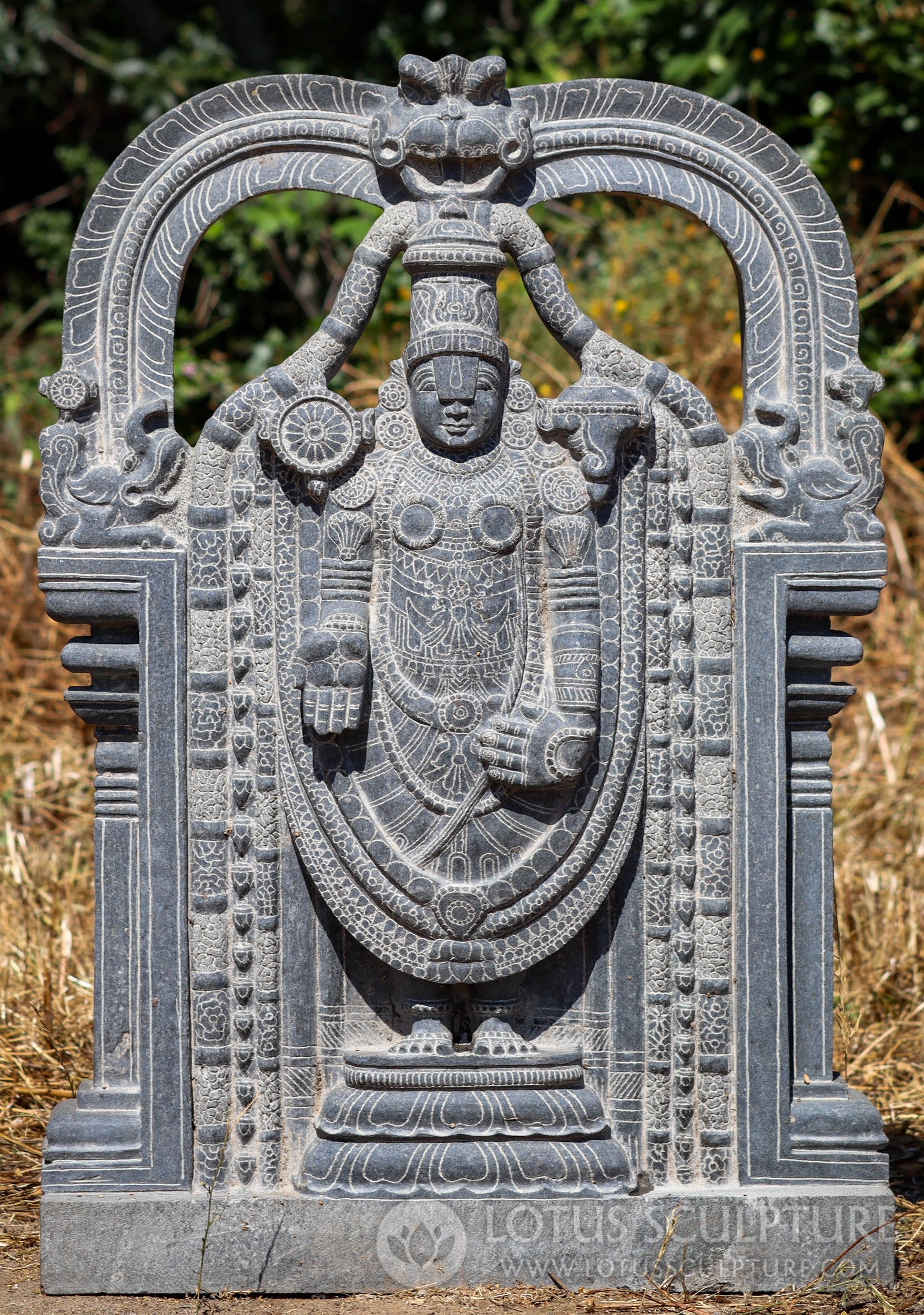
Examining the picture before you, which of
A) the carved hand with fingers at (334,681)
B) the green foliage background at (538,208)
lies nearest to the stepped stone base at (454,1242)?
the carved hand with fingers at (334,681)

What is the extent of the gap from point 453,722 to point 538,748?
0.20 metres

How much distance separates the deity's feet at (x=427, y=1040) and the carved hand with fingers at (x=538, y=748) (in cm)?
61

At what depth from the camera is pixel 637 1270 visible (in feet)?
11.1

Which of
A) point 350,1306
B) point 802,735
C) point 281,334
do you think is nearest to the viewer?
point 350,1306

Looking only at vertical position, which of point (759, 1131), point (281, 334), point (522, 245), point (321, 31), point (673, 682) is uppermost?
point (321, 31)

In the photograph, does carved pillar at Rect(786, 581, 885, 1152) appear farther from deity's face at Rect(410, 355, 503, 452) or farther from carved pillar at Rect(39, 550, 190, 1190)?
carved pillar at Rect(39, 550, 190, 1190)

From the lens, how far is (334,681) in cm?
333

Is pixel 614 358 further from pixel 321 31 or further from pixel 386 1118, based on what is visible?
pixel 321 31

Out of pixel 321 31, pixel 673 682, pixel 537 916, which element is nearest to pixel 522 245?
pixel 673 682

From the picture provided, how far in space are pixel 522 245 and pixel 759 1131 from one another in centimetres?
215

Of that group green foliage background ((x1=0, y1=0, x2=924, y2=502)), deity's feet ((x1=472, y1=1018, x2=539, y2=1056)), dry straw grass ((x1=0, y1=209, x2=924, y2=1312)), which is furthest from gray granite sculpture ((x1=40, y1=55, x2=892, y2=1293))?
green foliage background ((x1=0, y1=0, x2=924, y2=502))

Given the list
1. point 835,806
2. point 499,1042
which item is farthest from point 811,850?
point 835,806

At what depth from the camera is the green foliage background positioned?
697cm

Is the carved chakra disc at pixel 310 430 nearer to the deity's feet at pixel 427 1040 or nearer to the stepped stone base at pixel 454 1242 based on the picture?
the deity's feet at pixel 427 1040
